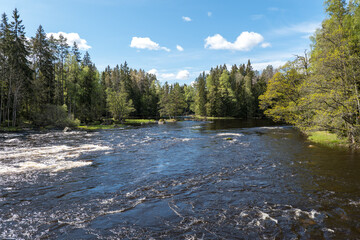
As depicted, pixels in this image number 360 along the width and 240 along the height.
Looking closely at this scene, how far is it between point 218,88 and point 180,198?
85459mm

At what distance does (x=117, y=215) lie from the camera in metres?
8.36

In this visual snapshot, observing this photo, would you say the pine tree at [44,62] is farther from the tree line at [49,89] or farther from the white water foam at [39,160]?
the white water foam at [39,160]

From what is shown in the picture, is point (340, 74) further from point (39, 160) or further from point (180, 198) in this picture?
point (39, 160)

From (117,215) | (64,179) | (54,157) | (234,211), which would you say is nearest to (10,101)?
(54,157)

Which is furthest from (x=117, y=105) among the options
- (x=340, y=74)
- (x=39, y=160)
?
(x=340, y=74)

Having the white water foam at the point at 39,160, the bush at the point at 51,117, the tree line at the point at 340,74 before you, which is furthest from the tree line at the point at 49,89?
the tree line at the point at 340,74

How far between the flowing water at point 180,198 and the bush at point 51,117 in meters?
28.8

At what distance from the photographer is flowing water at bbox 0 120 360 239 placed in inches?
286

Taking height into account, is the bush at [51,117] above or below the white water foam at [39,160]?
above

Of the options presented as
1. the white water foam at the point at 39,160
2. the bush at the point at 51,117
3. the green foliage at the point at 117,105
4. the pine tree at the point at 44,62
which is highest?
the pine tree at the point at 44,62

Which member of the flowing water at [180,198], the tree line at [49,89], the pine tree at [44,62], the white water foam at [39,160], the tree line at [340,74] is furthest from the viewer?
the pine tree at [44,62]

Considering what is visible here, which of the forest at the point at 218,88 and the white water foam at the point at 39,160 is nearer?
the white water foam at the point at 39,160

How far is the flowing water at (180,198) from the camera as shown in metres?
7.27

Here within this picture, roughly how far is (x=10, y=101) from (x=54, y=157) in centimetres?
3658
